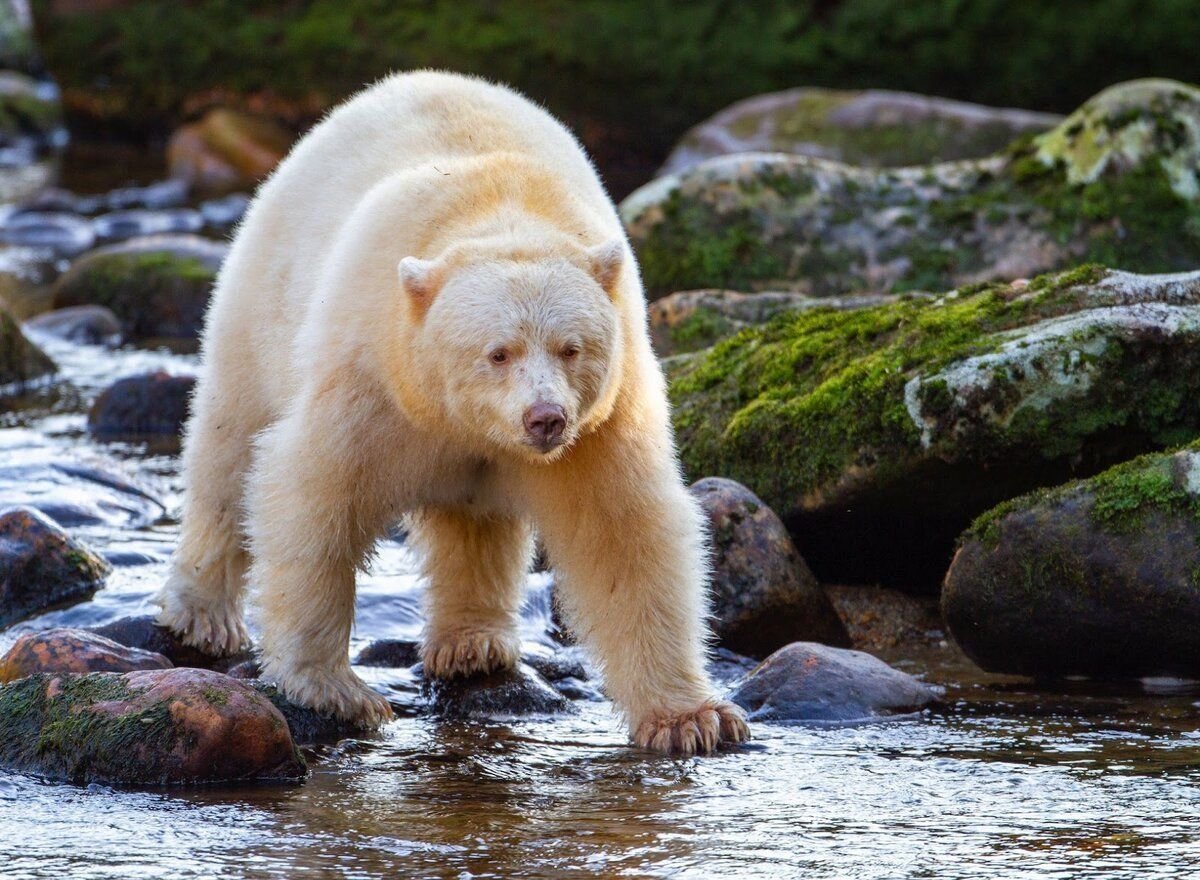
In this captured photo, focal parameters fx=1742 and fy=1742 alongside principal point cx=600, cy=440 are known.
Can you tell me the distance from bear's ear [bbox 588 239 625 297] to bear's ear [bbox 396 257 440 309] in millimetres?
528

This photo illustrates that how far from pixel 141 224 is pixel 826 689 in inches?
558

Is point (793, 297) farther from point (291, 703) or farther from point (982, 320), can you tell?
point (291, 703)

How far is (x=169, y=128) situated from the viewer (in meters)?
24.3

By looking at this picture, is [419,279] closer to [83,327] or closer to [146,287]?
[83,327]

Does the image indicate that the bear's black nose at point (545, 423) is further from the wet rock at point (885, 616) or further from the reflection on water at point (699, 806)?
the wet rock at point (885, 616)

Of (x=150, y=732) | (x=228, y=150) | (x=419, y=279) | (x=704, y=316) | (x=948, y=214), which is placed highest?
(x=228, y=150)

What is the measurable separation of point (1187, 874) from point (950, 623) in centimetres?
252

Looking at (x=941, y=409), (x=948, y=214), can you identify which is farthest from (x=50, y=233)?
(x=941, y=409)

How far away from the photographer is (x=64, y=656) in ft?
21.2

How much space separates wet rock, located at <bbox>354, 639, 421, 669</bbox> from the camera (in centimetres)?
757

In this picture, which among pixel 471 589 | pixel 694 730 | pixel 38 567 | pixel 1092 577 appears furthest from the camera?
pixel 38 567

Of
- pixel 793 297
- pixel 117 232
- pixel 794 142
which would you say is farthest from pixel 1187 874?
pixel 117 232

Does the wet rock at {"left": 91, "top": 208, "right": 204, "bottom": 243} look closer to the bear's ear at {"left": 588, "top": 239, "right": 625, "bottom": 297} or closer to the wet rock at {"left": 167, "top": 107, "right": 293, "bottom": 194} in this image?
the wet rock at {"left": 167, "top": 107, "right": 293, "bottom": 194}

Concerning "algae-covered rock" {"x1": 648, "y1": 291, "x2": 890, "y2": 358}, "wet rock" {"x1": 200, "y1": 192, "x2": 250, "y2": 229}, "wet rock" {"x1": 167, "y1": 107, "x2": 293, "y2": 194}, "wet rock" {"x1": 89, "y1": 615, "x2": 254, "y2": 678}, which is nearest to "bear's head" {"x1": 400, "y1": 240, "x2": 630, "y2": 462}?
"wet rock" {"x1": 89, "y1": 615, "x2": 254, "y2": 678}
